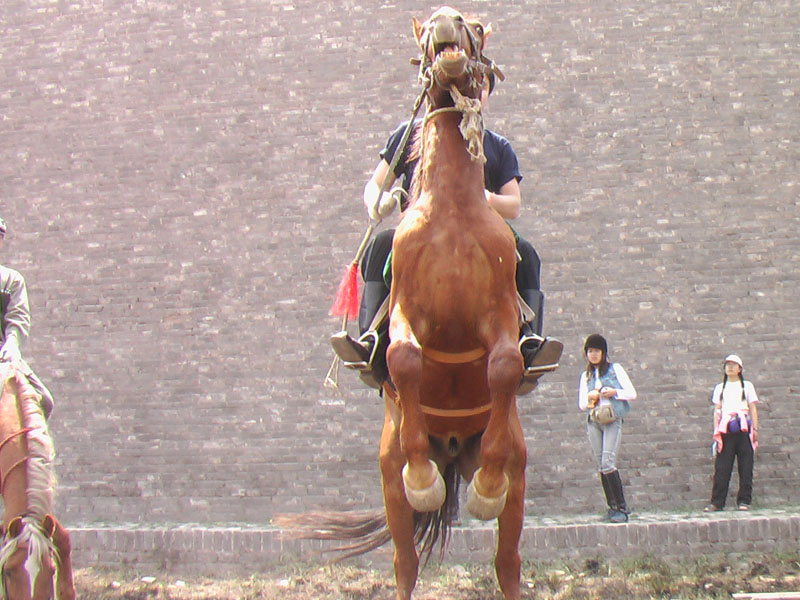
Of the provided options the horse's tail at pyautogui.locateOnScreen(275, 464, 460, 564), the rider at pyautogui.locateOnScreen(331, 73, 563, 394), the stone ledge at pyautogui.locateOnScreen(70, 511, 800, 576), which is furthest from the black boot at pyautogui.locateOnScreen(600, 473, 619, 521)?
the rider at pyautogui.locateOnScreen(331, 73, 563, 394)

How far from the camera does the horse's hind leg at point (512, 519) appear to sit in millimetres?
4871

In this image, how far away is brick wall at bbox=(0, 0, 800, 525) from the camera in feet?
37.3

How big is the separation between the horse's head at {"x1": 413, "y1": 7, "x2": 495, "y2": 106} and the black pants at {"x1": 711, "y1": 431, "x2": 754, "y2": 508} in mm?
6552

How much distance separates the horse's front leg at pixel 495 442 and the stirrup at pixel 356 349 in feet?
2.50

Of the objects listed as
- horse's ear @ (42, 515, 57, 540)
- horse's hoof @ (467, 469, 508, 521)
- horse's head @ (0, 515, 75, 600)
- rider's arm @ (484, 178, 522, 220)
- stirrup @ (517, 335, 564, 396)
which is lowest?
horse's head @ (0, 515, 75, 600)

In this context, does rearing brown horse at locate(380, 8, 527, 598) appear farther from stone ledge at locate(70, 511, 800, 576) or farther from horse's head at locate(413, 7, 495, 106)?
stone ledge at locate(70, 511, 800, 576)

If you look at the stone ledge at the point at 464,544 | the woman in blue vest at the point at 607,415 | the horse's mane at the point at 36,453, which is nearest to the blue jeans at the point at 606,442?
the woman in blue vest at the point at 607,415

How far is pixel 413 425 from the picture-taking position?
14.4ft

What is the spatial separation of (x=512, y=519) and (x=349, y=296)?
1.51 m

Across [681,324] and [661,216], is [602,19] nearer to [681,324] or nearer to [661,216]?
[661,216]

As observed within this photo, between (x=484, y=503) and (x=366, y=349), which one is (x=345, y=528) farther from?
(x=484, y=503)

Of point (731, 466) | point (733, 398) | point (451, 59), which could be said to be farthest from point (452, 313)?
point (731, 466)

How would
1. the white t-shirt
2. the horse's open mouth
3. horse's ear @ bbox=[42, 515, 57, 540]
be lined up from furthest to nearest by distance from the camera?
1. the white t-shirt
2. horse's ear @ bbox=[42, 515, 57, 540]
3. the horse's open mouth

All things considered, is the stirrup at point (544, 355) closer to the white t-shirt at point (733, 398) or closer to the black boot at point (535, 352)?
the black boot at point (535, 352)
